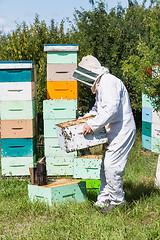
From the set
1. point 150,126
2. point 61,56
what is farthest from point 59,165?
point 150,126

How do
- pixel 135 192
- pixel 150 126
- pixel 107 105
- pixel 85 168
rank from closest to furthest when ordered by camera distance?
pixel 107 105 → pixel 135 192 → pixel 85 168 → pixel 150 126

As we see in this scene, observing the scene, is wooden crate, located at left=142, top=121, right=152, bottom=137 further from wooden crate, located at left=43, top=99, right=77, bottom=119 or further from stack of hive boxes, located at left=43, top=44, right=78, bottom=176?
wooden crate, located at left=43, top=99, right=77, bottom=119

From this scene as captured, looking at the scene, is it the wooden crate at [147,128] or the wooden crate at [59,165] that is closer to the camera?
the wooden crate at [59,165]

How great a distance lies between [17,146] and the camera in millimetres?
4945

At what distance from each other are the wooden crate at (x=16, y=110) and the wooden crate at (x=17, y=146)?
354mm

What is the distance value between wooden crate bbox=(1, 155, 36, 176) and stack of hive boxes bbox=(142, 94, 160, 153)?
2.60 m

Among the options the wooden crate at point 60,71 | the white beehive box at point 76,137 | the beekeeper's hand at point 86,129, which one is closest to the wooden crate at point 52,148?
the wooden crate at point 60,71

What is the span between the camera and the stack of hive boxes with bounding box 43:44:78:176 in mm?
4855

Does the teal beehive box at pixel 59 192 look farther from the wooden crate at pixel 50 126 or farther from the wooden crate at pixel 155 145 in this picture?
the wooden crate at pixel 155 145

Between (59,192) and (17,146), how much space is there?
1524 mm

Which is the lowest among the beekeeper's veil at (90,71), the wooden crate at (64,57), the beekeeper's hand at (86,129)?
the beekeeper's hand at (86,129)

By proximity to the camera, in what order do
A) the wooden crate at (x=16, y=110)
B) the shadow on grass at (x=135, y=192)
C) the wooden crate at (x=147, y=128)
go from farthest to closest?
1. the wooden crate at (x=147, y=128)
2. the wooden crate at (x=16, y=110)
3. the shadow on grass at (x=135, y=192)

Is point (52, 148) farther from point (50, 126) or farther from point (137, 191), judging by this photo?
point (137, 191)

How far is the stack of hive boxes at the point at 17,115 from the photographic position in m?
4.76
